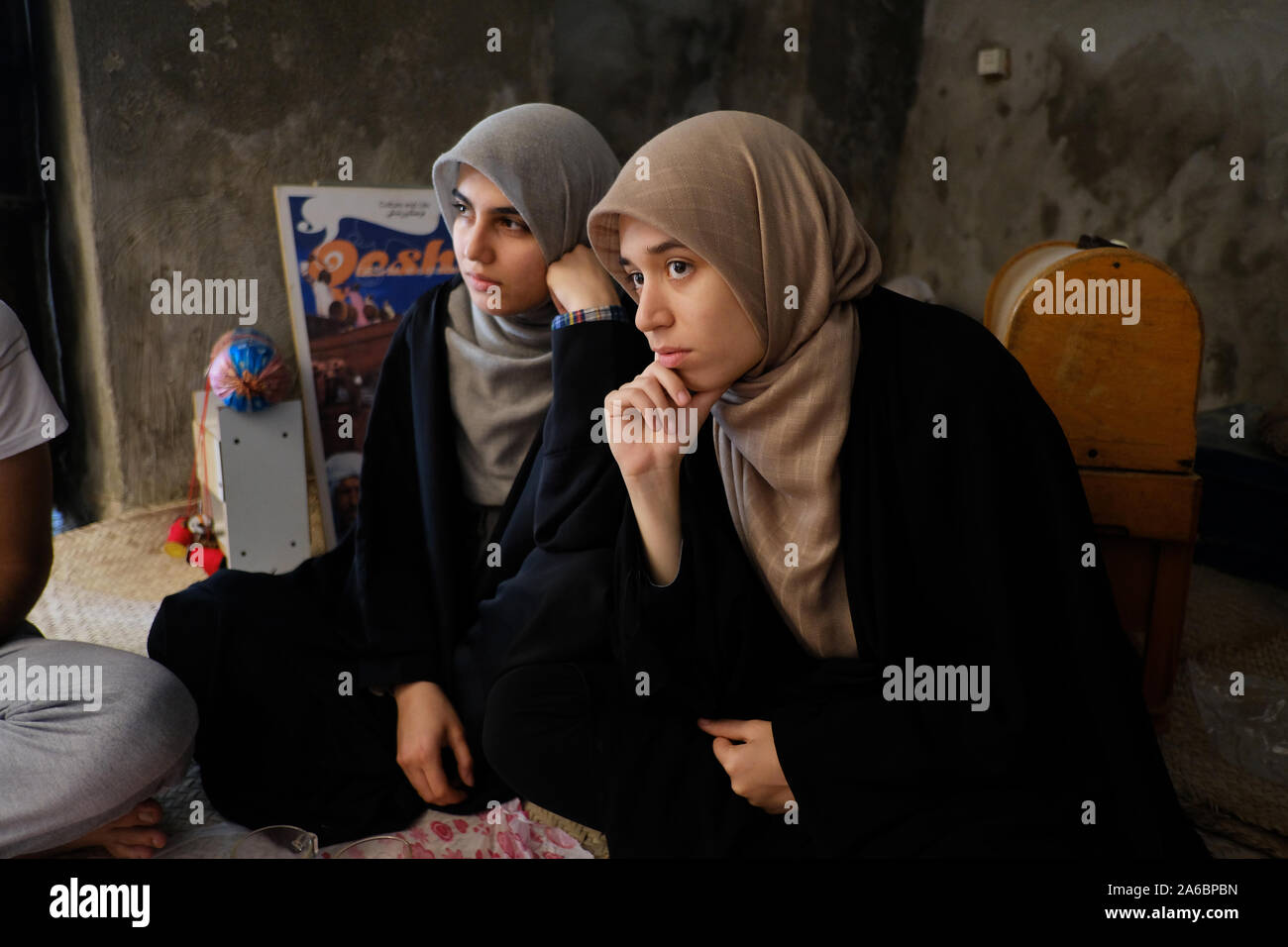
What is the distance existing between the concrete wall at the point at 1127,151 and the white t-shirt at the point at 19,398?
10.6 feet

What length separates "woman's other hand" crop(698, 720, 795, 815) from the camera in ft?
Answer: 3.96

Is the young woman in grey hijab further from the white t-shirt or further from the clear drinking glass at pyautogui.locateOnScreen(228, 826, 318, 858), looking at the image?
the white t-shirt

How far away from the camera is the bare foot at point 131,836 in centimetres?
142

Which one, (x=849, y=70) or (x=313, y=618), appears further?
(x=849, y=70)

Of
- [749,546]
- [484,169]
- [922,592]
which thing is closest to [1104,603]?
[922,592]

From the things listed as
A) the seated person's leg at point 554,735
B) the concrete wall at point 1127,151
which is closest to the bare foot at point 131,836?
the seated person's leg at point 554,735

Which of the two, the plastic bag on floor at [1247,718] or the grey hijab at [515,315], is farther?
the plastic bag on floor at [1247,718]

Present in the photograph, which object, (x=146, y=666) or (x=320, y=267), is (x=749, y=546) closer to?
(x=146, y=666)

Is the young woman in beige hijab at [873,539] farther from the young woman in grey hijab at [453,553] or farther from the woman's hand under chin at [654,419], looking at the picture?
the young woman in grey hijab at [453,553]

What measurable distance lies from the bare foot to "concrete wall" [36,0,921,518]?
163cm

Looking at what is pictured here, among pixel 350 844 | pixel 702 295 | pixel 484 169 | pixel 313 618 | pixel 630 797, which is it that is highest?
pixel 484 169

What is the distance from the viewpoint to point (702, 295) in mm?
1170

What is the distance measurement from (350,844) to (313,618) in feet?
1.16

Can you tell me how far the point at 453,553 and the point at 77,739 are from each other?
1.86 feet
